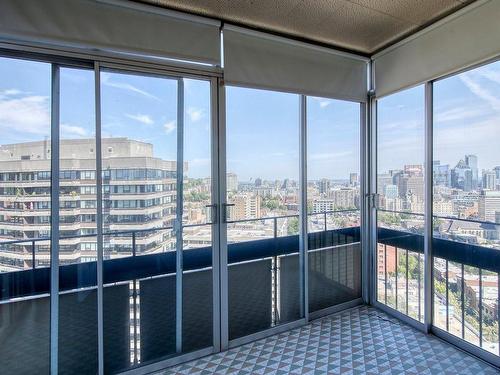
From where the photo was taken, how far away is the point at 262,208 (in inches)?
102

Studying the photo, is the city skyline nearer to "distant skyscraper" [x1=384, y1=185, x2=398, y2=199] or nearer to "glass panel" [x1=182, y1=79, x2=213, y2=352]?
"glass panel" [x1=182, y1=79, x2=213, y2=352]

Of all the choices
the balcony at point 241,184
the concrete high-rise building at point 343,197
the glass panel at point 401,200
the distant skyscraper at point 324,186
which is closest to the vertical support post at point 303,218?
the balcony at point 241,184

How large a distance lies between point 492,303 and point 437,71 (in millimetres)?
1797

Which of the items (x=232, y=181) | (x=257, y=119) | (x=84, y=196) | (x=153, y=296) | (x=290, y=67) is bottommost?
(x=153, y=296)

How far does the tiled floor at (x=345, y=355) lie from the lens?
2.09 metres

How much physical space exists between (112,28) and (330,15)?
5.01ft

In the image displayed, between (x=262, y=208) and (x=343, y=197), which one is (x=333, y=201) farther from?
(x=262, y=208)

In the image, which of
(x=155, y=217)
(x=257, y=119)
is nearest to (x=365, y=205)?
(x=257, y=119)

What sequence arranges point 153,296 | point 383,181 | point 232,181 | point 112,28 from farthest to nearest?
point 383,181 → point 232,181 → point 153,296 → point 112,28

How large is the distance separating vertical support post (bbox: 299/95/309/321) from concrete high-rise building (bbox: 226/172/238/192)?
662 mm

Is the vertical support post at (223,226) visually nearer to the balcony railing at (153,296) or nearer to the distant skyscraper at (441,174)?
the balcony railing at (153,296)

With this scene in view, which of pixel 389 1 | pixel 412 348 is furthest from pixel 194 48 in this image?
pixel 412 348

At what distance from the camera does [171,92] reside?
7.19ft

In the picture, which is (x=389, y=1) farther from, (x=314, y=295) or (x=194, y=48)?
(x=314, y=295)
